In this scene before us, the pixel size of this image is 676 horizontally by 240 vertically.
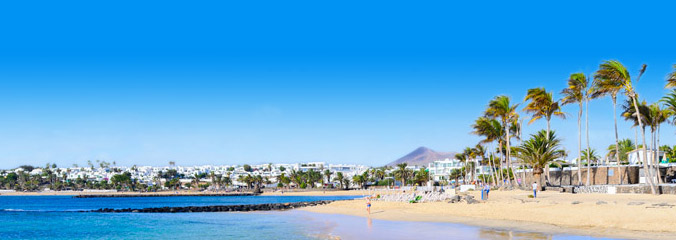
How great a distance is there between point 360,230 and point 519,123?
47689 millimetres

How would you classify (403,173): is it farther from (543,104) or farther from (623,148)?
(543,104)

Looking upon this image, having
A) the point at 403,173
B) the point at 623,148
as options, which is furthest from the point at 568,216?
the point at 403,173

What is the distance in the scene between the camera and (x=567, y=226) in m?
25.5

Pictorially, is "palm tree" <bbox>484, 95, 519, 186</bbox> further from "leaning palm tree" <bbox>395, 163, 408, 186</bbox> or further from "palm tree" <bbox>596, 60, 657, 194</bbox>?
"leaning palm tree" <bbox>395, 163, 408, 186</bbox>

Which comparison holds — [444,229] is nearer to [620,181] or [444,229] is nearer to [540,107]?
[620,181]

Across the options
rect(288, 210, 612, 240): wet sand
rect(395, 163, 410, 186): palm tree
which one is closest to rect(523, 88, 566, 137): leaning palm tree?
rect(288, 210, 612, 240): wet sand

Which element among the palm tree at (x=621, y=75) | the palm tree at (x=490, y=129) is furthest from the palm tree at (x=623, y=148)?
the palm tree at (x=621, y=75)

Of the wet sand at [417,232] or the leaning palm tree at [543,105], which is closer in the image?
the wet sand at [417,232]

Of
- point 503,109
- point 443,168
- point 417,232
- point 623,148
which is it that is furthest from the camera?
point 443,168

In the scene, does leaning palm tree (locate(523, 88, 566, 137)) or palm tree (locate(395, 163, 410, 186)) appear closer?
leaning palm tree (locate(523, 88, 566, 137))

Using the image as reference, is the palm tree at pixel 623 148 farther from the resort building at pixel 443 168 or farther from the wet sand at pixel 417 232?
the wet sand at pixel 417 232

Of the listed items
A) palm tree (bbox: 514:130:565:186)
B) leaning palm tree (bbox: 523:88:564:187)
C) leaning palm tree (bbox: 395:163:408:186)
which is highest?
leaning palm tree (bbox: 523:88:564:187)

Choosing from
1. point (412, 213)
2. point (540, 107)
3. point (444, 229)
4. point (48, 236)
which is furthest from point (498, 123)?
point (48, 236)

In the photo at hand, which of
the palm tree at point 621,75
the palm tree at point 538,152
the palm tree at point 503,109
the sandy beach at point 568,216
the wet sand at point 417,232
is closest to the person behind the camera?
the sandy beach at point 568,216
